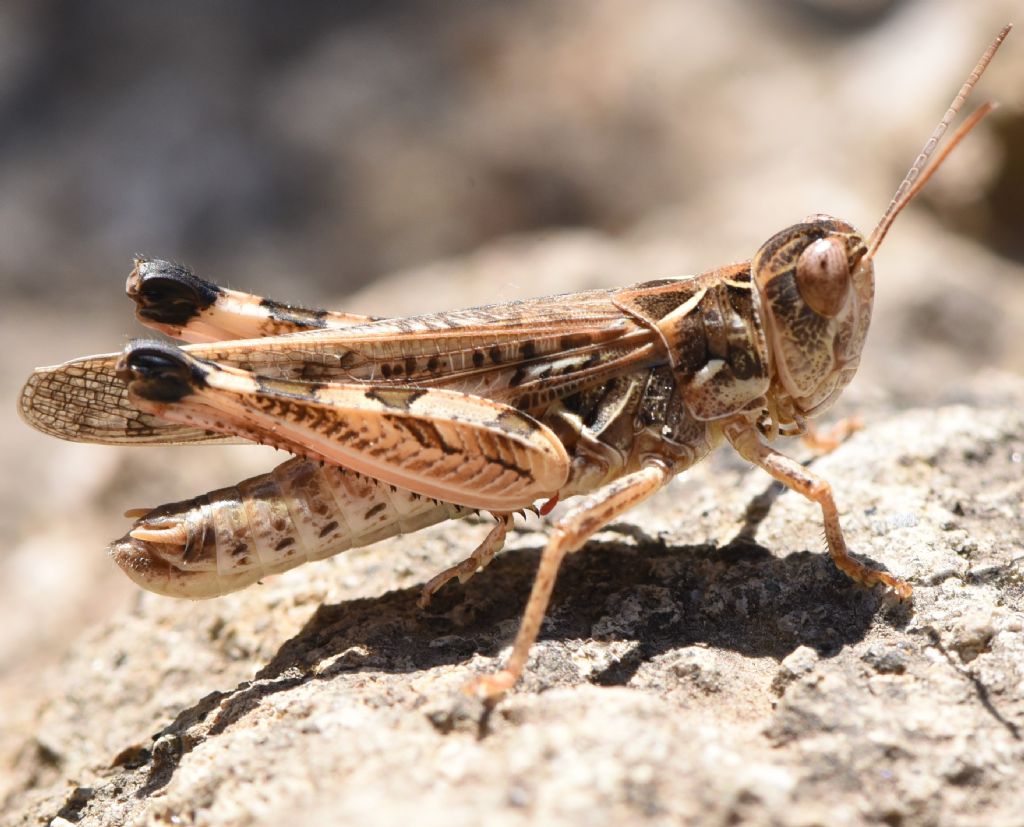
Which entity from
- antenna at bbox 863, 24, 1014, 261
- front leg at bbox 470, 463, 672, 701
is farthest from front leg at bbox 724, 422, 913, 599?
antenna at bbox 863, 24, 1014, 261

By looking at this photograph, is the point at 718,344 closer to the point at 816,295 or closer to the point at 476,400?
the point at 816,295

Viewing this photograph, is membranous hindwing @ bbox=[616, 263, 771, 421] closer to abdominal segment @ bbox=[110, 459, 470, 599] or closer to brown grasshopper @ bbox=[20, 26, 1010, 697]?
brown grasshopper @ bbox=[20, 26, 1010, 697]

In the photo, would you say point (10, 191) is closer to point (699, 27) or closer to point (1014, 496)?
point (699, 27)

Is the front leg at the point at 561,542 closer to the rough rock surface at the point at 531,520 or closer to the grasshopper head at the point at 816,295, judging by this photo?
the rough rock surface at the point at 531,520

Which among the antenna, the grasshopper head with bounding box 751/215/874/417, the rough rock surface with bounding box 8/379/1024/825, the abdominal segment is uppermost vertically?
the antenna

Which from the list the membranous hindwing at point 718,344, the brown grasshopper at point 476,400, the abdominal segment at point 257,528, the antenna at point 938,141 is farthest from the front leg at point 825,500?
the abdominal segment at point 257,528

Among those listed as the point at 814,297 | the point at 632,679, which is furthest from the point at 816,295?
the point at 632,679
